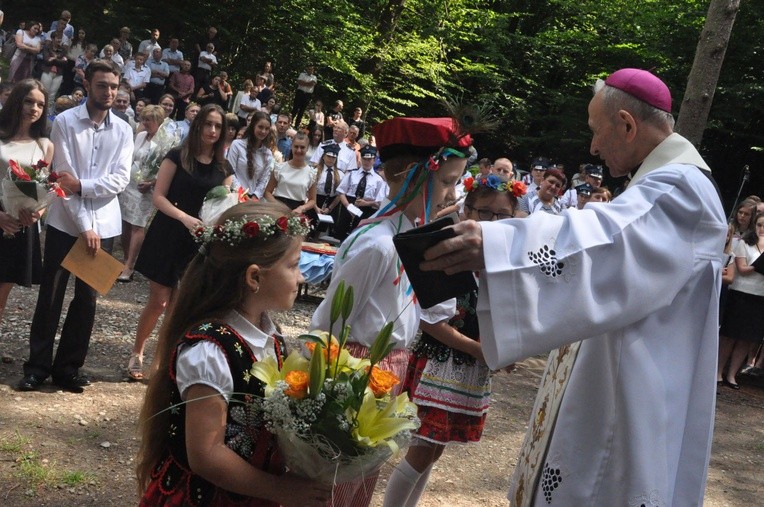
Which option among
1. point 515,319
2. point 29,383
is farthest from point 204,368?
point 29,383

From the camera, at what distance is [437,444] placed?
4.19 m

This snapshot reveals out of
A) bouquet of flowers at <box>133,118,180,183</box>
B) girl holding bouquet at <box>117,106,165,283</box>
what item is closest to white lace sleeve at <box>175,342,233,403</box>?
girl holding bouquet at <box>117,106,165,283</box>

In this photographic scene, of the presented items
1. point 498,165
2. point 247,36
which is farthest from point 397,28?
point 498,165

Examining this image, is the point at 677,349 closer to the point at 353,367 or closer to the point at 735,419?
the point at 353,367

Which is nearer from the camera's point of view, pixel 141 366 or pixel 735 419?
pixel 141 366

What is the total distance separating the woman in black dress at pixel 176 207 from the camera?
6250mm

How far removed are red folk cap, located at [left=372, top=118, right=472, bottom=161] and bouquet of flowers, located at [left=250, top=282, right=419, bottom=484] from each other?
1337 mm

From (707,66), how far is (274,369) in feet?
20.4

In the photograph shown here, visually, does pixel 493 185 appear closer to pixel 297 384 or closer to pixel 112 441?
pixel 297 384

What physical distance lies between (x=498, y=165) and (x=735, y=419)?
383 centimetres

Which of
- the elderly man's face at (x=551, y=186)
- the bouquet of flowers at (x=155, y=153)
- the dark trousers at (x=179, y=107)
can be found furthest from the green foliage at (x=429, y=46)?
the bouquet of flowers at (x=155, y=153)

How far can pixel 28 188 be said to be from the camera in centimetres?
530

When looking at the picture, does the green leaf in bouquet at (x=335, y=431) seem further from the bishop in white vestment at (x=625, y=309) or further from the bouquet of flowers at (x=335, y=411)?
the bishop in white vestment at (x=625, y=309)

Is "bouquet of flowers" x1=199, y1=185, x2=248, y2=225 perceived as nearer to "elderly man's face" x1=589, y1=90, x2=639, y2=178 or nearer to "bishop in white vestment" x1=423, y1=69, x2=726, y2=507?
"elderly man's face" x1=589, y1=90, x2=639, y2=178
